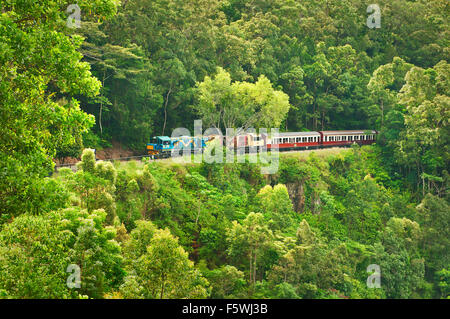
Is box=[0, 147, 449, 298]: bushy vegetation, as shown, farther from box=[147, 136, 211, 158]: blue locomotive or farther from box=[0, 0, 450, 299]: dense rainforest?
box=[147, 136, 211, 158]: blue locomotive

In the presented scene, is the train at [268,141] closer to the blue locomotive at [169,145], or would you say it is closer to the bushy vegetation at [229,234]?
the blue locomotive at [169,145]

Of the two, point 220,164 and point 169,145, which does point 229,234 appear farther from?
point 169,145

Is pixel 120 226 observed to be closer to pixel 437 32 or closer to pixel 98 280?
pixel 98 280

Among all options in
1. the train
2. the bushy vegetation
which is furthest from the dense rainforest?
the train

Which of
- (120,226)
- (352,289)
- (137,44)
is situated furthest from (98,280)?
(137,44)

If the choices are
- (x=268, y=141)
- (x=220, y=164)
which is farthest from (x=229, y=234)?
(x=268, y=141)

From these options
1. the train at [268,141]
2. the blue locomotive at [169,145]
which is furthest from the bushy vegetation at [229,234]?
the blue locomotive at [169,145]
